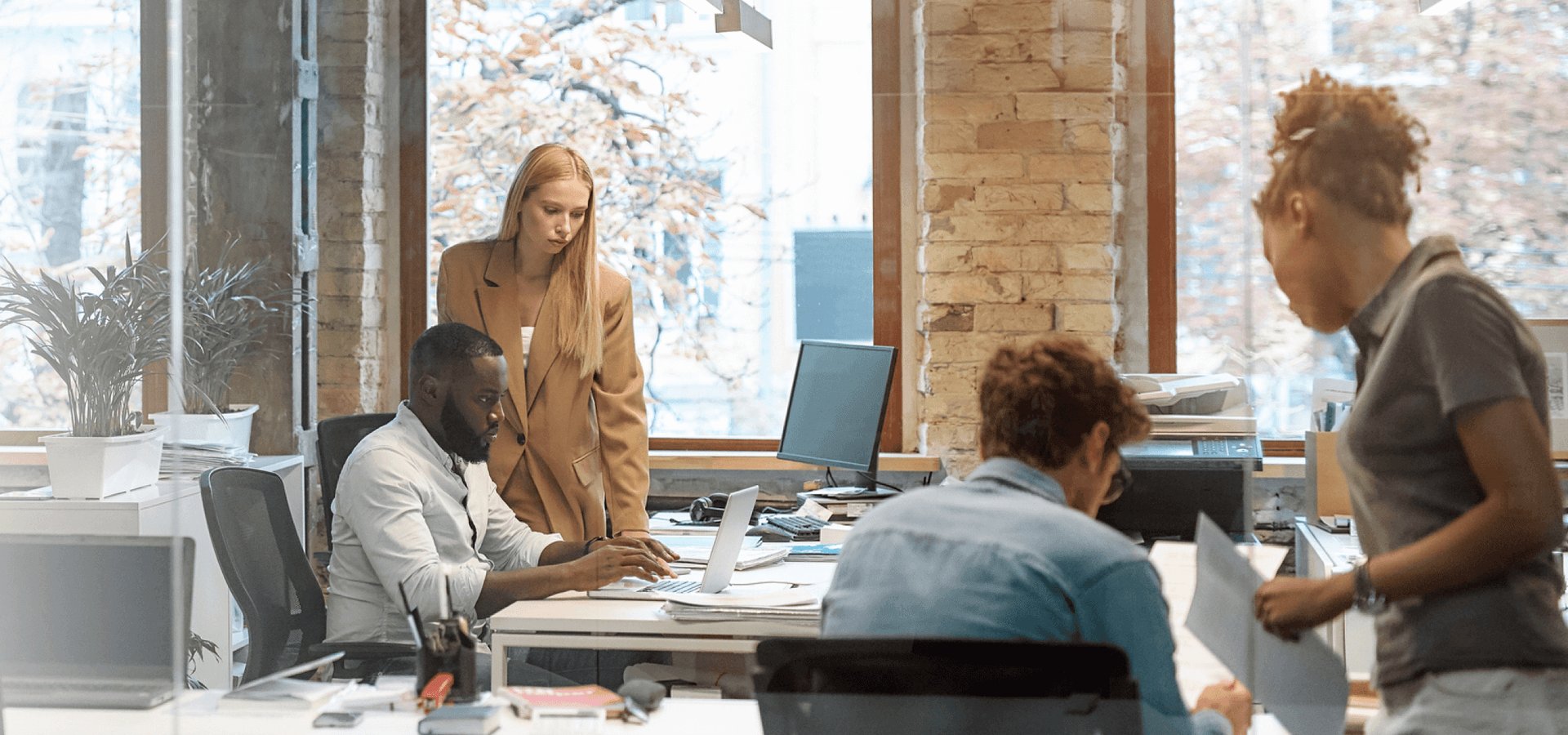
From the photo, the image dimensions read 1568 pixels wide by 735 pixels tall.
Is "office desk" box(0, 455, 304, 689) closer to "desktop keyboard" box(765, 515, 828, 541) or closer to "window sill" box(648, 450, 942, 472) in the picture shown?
"window sill" box(648, 450, 942, 472)

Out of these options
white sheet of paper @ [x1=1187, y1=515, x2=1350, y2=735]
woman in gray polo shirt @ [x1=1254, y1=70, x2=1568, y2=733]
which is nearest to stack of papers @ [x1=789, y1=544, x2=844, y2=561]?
white sheet of paper @ [x1=1187, y1=515, x2=1350, y2=735]

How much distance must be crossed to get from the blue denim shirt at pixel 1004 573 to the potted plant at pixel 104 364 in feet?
4.30

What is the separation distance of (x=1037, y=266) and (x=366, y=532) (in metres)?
1.11

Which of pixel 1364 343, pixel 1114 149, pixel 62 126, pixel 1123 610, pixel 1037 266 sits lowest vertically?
pixel 1123 610

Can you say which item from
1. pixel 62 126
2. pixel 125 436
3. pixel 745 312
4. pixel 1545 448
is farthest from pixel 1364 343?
pixel 62 126

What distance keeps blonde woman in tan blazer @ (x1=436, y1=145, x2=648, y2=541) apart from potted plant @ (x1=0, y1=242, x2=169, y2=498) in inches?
24.7

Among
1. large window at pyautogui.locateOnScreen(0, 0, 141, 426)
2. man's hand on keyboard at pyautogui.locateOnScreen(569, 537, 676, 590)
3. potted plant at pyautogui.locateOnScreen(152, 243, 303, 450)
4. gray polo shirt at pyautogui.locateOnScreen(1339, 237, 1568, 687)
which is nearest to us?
gray polo shirt at pyautogui.locateOnScreen(1339, 237, 1568, 687)

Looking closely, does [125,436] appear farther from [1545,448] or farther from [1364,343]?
[1545,448]

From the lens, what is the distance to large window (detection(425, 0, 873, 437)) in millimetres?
1639

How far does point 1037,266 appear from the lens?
151cm

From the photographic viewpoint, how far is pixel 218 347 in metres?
1.92

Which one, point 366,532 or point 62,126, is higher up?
point 62,126

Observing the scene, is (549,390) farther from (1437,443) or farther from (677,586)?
(1437,443)

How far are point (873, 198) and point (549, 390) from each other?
57cm
